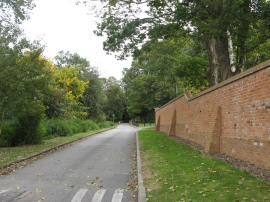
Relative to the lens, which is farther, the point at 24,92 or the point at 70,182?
the point at 24,92

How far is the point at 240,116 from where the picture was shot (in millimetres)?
9172

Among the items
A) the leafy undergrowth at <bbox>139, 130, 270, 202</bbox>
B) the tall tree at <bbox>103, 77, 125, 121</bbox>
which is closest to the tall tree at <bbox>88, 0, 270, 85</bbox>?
the leafy undergrowth at <bbox>139, 130, 270, 202</bbox>

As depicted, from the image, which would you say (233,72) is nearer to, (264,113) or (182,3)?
(182,3)

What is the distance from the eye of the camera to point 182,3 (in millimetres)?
15055

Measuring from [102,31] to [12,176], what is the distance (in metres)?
9.64

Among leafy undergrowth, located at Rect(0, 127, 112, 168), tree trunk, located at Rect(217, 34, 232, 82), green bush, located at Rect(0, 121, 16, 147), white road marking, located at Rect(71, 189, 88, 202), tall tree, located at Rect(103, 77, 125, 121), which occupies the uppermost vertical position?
tall tree, located at Rect(103, 77, 125, 121)

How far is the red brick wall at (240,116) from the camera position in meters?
7.59

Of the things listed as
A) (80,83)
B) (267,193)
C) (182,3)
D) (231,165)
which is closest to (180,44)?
(182,3)

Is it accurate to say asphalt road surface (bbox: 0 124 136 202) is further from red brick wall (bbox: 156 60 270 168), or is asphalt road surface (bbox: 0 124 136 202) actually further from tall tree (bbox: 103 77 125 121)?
tall tree (bbox: 103 77 125 121)

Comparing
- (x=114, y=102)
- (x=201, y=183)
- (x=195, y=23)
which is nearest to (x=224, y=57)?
(x=195, y=23)

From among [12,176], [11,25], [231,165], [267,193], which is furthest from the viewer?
[11,25]

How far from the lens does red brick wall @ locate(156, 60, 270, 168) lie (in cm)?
759

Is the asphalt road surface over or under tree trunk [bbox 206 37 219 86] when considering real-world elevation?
under

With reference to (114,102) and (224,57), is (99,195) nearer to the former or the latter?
(224,57)
